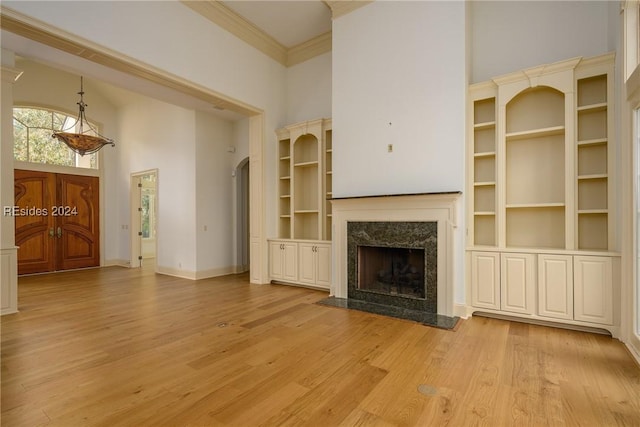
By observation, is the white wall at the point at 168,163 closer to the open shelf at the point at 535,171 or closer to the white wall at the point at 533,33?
the white wall at the point at 533,33

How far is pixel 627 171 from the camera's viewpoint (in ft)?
9.04

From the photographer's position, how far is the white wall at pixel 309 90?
5754mm

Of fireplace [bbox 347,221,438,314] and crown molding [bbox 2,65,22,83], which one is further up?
crown molding [bbox 2,65,22,83]

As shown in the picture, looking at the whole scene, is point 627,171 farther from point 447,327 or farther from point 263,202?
point 263,202

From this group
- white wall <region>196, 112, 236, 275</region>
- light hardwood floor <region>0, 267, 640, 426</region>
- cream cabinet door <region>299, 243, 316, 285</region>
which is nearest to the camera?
light hardwood floor <region>0, 267, 640, 426</region>

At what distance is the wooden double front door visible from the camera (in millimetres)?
6906

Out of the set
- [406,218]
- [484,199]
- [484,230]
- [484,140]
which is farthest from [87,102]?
[484,230]

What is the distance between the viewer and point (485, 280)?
3682 millimetres

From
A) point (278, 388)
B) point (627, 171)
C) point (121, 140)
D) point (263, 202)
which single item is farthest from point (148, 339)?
point (121, 140)

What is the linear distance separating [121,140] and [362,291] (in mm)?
7707

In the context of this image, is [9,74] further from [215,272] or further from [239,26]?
[215,272]

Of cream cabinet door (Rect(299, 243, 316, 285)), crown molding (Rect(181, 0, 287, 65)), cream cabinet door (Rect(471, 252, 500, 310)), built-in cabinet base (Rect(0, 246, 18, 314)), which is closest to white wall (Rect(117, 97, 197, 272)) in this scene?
crown molding (Rect(181, 0, 287, 65))

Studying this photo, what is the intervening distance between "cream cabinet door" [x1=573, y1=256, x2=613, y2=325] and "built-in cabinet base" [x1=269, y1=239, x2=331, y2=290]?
3187 mm

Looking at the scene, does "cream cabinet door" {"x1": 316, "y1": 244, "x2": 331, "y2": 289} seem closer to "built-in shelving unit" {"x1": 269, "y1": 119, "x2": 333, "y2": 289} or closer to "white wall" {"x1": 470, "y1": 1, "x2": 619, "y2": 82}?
"built-in shelving unit" {"x1": 269, "y1": 119, "x2": 333, "y2": 289}
